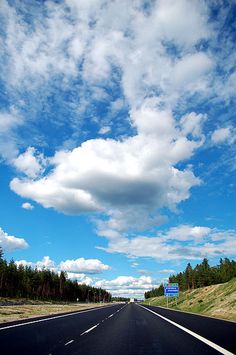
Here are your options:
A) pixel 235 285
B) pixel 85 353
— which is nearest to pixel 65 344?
pixel 85 353

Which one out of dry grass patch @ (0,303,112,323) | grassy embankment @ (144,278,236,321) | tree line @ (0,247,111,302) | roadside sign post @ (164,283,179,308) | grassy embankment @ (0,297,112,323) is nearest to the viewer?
dry grass patch @ (0,303,112,323)

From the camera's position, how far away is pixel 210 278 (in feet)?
474

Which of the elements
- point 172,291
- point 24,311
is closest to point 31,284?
point 172,291

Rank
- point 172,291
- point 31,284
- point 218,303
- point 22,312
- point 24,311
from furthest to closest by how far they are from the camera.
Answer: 1. point 31,284
2. point 172,291
3. point 218,303
4. point 24,311
5. point 22,312

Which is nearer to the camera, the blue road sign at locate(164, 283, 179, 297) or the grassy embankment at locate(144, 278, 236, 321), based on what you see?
the grassy embankment at locate(144, 278, 236, 321)

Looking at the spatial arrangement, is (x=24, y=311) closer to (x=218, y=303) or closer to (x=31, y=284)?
(x=218, y=303)

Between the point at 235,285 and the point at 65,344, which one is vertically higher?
the point at 235,285

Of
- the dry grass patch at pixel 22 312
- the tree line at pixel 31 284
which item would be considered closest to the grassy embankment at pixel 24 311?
the dry grass patch at pixel 22 312

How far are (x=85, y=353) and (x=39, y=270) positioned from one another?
16406 centimetres

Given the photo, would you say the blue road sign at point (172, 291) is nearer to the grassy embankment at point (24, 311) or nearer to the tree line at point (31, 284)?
the grassy embankment at point (24, 311)

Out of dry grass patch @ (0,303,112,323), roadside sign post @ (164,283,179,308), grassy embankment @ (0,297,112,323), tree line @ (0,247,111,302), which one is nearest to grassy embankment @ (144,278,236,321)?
roadside sign post @ (164,283,179,308)

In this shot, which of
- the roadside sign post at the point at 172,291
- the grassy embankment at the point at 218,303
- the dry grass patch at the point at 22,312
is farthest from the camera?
the roadside sign post at the point at 172,291

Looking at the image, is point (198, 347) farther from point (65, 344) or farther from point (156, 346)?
point (65, 344)

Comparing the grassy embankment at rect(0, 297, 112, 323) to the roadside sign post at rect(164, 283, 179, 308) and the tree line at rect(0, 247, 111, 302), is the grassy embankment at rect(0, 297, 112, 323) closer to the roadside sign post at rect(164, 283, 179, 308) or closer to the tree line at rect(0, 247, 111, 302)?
the roadside sign post at rect(164, 283, 179, 308)
